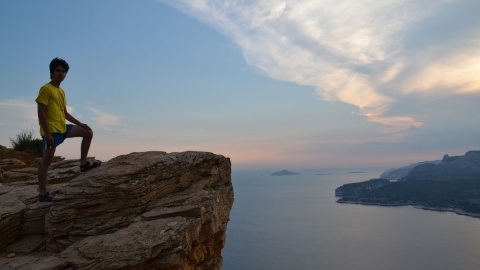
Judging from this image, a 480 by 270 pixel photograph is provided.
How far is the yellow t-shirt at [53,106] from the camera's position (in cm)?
791

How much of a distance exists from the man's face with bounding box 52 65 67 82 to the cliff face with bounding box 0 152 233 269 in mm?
2638

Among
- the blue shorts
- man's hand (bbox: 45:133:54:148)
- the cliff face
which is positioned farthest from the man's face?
the cliff face

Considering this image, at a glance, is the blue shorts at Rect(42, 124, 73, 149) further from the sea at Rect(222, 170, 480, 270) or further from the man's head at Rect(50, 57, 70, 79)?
the sea at Rect(222, 170, 480, 270)

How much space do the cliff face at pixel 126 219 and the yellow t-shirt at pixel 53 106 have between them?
1.50 meters

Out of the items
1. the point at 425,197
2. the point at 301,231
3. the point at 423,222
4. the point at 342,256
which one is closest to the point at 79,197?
the point at 342,256

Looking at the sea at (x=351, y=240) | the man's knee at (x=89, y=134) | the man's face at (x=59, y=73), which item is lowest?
the sea at (x=351, y=240)

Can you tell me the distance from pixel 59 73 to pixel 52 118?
1.17 meters

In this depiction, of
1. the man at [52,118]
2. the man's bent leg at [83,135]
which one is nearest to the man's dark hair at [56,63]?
the man at [52,118]

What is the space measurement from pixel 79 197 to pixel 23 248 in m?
1.76

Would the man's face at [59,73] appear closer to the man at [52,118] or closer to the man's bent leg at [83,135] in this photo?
the man at [52,118]

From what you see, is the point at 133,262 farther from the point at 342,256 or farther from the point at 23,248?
the point at 342,256

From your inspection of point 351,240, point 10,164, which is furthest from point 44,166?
point 351,240

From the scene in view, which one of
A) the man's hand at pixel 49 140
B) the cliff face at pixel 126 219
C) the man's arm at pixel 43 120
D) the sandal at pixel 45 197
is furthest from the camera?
the sandal at pixel 45 197

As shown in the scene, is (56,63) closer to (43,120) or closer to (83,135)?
(43,120)
